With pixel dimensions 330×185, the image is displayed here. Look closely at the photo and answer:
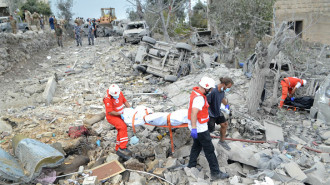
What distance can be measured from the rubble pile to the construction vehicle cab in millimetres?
16799

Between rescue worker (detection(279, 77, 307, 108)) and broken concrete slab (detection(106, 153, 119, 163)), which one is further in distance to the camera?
rescue worker (detection(279, 77, 307, 108))

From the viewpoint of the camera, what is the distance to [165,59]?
962 cm

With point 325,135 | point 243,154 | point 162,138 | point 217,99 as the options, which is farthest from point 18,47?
point 325,135

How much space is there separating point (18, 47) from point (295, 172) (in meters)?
13.4

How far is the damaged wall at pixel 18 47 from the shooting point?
34.9 ft

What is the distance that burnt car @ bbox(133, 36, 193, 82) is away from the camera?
938 centimetres

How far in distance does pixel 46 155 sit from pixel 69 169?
54 centimetres

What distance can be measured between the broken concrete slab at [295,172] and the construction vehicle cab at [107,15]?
24028mm

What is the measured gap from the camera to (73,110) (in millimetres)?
7078

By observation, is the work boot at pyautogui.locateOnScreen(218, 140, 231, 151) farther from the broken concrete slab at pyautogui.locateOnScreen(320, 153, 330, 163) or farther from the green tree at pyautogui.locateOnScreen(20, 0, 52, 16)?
the green tree at pyautogui.locateOnScreen(20, 0, 52, 16)

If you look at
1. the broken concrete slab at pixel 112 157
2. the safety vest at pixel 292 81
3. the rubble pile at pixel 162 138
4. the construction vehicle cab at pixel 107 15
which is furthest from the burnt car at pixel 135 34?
the broken concrete slab at pixel 112 157

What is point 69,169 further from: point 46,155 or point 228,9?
point 228,9

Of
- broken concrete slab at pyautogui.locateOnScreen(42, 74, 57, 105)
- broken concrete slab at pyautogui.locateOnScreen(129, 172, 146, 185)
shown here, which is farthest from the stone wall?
broken concrete slab at pyautogui.locateOnScreen(129, 172, 146, 185)

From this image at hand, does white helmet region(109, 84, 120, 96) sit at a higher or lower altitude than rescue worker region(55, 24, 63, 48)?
lower
